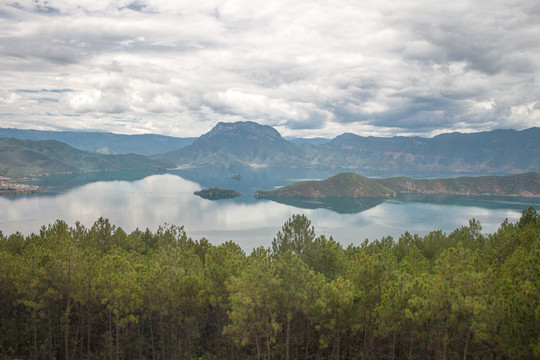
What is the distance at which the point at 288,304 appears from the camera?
28.4m

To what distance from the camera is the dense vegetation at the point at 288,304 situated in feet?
79.5

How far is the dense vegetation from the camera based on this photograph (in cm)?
2423

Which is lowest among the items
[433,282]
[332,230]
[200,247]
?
[332,230]

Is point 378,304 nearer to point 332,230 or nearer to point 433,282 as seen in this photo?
point 433,282

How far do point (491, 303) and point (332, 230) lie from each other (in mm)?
139255

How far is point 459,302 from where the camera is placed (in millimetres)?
23688

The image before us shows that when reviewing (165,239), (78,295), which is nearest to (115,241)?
(165,239)

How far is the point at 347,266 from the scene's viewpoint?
137ft

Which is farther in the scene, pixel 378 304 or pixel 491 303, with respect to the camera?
pixel 378 304

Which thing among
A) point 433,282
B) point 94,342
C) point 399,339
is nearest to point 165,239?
point 94,342

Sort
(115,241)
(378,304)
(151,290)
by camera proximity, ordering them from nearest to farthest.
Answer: (378,304)
(151,290)
(115,241)

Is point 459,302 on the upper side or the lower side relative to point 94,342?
upper

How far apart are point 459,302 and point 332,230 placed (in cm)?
14035

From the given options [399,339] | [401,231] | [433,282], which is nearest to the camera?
[433,282]
